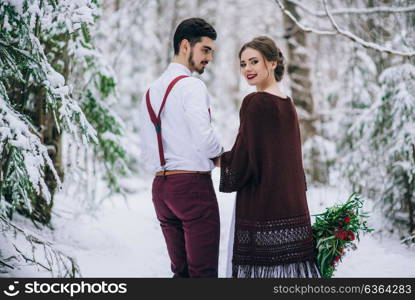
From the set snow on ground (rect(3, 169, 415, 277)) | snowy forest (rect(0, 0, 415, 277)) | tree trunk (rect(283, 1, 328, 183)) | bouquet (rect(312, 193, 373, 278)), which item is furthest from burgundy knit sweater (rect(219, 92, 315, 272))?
tree trunk (rect(283, 1, 328, 183))

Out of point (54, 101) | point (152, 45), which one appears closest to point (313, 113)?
point (54, 101)

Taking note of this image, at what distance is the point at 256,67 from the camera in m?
3.08

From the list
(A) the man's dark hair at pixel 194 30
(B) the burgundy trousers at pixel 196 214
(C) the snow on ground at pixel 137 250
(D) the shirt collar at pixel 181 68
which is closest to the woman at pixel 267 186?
(B) the burgundy trousers at pixel 196 214

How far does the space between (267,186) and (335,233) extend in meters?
0.63

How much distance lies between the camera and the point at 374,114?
234 inches

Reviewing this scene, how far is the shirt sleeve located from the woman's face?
37cm

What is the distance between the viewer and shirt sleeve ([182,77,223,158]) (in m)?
2.90

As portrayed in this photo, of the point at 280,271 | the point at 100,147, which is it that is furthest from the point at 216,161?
the point at 100,147

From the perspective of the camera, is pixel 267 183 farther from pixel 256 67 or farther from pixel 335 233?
pixel 256 67

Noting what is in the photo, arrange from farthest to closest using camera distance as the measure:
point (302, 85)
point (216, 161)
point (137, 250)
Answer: point (302, 85)
point (137, 250)
point (216, 161)

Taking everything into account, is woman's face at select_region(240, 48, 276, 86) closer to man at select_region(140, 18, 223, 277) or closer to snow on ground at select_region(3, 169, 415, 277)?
man at select_region(140, 18, 223, 277)

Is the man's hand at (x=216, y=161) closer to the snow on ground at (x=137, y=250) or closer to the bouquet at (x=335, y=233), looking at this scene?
the bouquet at (x=335, y=233)

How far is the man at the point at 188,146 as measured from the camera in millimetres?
2975

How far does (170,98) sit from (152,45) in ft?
43.1
